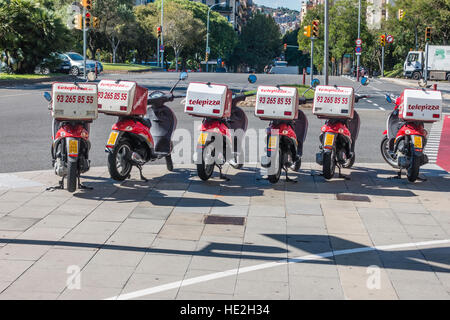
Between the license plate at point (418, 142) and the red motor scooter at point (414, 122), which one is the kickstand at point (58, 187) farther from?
the license plate at point (418, 142)

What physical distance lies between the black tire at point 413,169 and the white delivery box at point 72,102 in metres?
4.42

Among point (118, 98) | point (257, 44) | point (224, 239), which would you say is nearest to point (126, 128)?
point (118, 98)

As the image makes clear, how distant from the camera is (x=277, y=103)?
9445 millimetres

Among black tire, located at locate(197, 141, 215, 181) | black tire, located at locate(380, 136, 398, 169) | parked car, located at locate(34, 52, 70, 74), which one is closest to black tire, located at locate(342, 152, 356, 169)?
black tire, located at locate(380, 136, 398, 169)

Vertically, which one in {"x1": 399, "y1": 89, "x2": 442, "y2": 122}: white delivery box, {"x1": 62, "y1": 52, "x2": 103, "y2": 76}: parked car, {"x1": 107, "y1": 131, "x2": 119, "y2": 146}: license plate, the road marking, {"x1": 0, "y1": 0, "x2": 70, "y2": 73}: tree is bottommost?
the road marking

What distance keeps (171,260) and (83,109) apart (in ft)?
10.5

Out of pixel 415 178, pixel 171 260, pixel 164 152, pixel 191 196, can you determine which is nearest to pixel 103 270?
pixel 171 260

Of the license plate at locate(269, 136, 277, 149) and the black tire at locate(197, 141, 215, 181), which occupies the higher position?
the license plate at locate(269, 136, 277, 149)

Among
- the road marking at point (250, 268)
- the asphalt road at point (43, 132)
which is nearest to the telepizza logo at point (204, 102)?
the asphalt road at point (43, 132)

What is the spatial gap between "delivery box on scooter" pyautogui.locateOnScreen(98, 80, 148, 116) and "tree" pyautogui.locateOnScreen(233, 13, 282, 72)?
372 feet

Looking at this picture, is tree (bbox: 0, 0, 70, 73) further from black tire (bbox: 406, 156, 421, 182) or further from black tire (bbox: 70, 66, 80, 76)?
black tire (bbox: 406, 156, 421, 182)

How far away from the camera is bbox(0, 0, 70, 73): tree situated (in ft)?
120

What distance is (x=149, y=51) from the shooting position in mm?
89938
